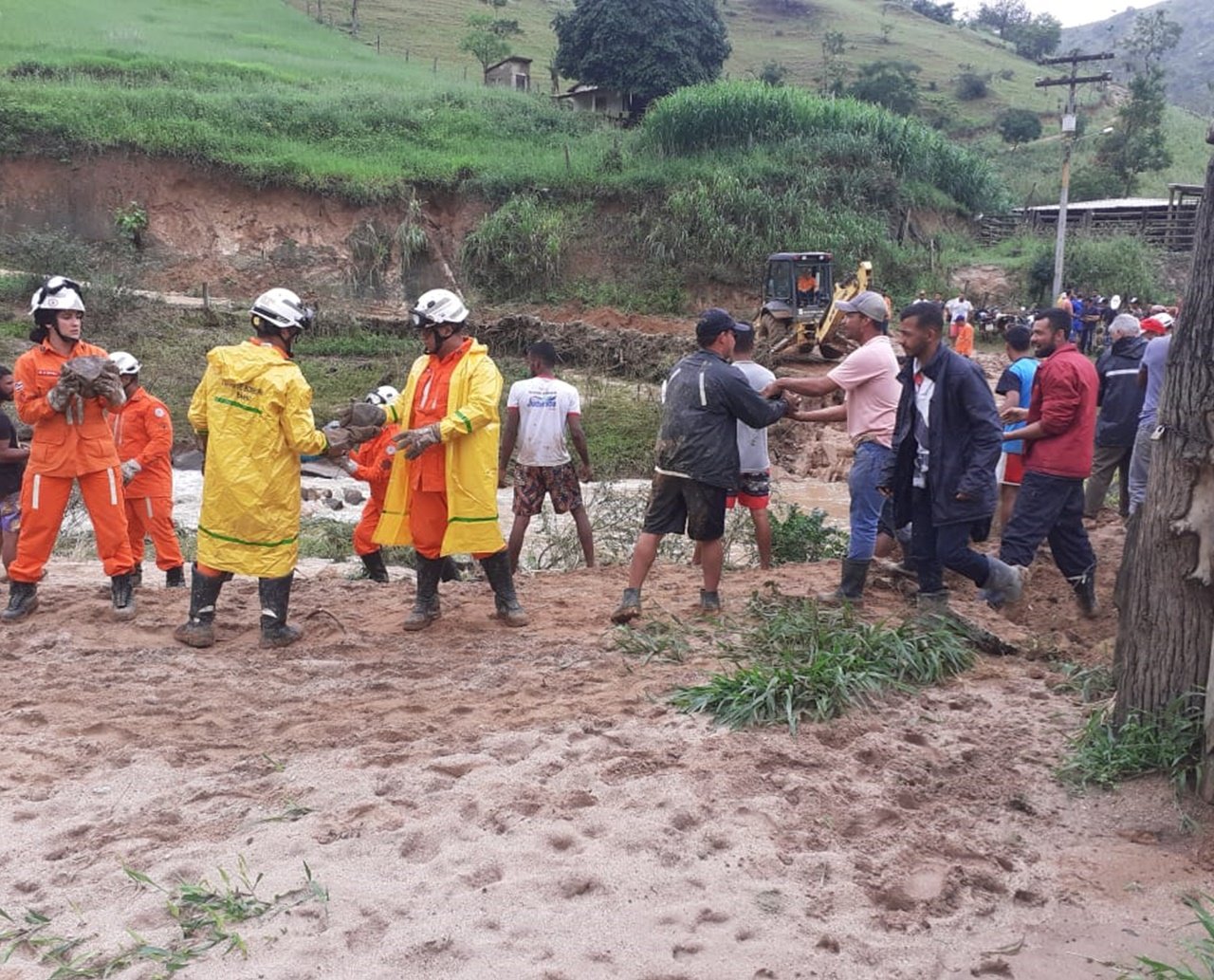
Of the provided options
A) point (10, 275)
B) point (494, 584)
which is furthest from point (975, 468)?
point (10, 275)

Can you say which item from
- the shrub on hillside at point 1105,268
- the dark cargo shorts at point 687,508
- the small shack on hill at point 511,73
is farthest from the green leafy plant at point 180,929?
the small shack on hill at point 511,73

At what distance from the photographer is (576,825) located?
3.39 meters

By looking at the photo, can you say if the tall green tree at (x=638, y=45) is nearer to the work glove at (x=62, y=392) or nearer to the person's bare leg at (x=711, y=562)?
the work glove at (x=62, y=392)

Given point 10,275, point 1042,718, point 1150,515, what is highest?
point 10,275

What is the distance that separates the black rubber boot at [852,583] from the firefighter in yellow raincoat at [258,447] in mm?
2772

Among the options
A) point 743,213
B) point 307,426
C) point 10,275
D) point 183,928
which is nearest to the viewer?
point 183,928

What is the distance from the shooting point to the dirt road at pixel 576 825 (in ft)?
9.29

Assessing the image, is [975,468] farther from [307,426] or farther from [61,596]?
[61,596]

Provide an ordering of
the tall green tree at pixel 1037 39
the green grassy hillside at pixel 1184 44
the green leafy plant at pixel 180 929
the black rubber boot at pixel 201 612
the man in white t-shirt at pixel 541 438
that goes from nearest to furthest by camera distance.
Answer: the green leafy plant at pixel 180 929, the black rubber boot at pixel 201 612, the man in white t-shirt at pixel 541 438, the tall green tree at pixel 1037 39, the green grassy hillside at pixel 1184 44

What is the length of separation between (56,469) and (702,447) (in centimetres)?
→ 357

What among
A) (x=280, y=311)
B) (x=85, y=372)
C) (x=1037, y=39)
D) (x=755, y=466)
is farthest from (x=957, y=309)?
(x=1037, y=39)

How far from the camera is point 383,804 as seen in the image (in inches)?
142

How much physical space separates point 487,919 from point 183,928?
84cm

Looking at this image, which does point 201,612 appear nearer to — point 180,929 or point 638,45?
point 180,929
